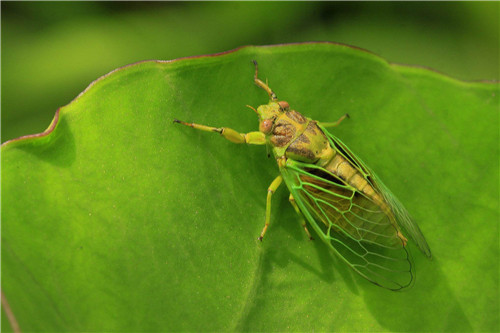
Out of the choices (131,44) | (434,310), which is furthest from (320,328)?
(131,44)

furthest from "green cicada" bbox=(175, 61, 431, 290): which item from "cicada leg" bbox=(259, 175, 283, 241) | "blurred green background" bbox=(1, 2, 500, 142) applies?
"blurred green background" bbox=(1, 2, 500, 142)

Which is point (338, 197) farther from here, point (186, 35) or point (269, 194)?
point (186, 35)

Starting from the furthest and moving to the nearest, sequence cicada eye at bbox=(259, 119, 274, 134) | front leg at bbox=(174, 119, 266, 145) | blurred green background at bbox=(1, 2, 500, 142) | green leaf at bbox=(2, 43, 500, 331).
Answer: blurred green background at bbox=(1, 2, 500, 142) < cicada eye at bbox=(259, 119, 274, 134) < front leg at bbox=(174, 119, 266, 145) < green leaf at bbox=(2, 43, 500, 331)

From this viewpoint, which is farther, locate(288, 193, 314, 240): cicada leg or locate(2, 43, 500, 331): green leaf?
locate(288, 193, 314, 240): cicada leg

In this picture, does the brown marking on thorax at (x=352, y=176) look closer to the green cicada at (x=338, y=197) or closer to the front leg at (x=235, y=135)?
the green cicada at (x=338, y=197)

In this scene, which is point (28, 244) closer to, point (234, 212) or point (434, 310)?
point (234, 212)

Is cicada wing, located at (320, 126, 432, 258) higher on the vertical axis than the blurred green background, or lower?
lower

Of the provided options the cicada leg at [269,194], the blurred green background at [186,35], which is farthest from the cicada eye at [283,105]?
the blurred green background at [186,35]

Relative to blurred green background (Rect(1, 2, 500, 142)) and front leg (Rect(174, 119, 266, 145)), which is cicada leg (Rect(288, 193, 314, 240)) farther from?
blurred green background (Rect(1, 2, 500, 142))

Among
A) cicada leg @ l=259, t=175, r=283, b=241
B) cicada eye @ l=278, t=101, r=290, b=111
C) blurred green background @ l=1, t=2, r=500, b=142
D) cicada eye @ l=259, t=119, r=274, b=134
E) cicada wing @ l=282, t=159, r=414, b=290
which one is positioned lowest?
cicada wing @ l=282, t=159, r=414, b=290

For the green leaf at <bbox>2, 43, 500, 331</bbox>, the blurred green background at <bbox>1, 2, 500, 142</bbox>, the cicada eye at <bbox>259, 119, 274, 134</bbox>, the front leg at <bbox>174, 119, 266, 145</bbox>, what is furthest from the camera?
the blurred green background at <bbox>1, 2, 500, 142</bbox>
